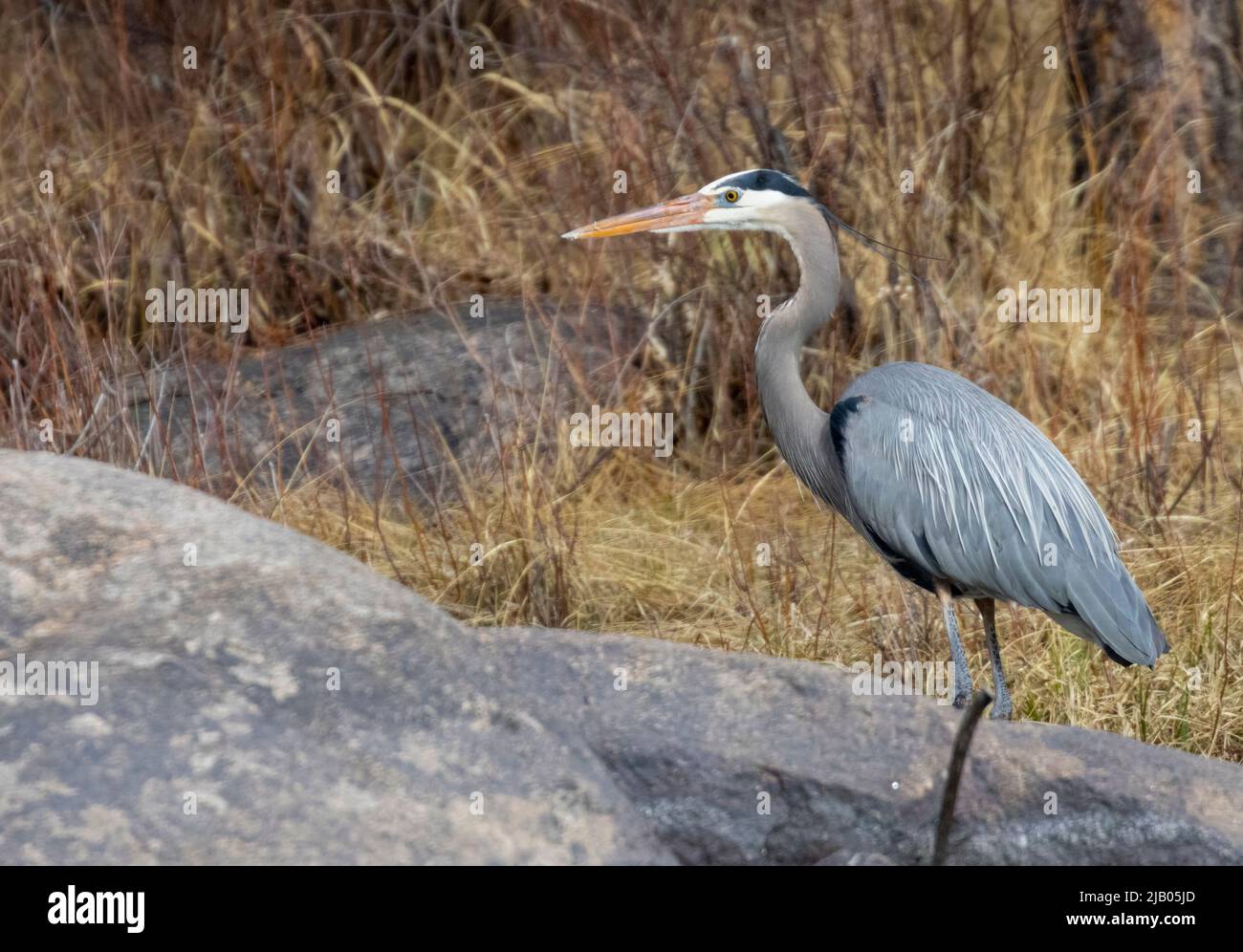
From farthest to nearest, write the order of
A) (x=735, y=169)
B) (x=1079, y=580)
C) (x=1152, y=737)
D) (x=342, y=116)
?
(x=342, y=116), (x=735, y=169), (x=1152, y=737), (x=1079, y=580)

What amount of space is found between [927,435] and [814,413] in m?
0.40

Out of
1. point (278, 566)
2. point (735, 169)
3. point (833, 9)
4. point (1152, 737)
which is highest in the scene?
point (833, 9)

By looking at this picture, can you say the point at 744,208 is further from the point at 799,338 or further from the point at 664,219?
the point at 799,338

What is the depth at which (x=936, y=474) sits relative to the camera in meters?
3.97

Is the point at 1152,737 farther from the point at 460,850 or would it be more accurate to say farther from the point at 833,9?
the point at 833,9

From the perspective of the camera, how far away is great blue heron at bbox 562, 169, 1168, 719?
379 centimetres

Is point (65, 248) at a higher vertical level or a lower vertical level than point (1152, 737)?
higher

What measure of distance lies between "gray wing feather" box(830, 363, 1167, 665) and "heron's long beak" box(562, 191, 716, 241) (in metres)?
0.62

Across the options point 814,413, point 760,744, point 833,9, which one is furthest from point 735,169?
point 760,744

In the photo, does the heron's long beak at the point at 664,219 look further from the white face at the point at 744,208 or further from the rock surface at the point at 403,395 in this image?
the rock surface at the point at 403,395

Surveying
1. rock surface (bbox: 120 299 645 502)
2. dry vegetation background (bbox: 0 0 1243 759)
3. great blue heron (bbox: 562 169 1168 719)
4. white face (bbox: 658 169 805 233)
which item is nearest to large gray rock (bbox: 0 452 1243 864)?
great blue heron (bbox: 562 169 1168 719)

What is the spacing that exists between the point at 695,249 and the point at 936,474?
6.84 feet

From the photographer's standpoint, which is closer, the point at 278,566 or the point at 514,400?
the point at 278,566

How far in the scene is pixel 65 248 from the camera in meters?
5.80
